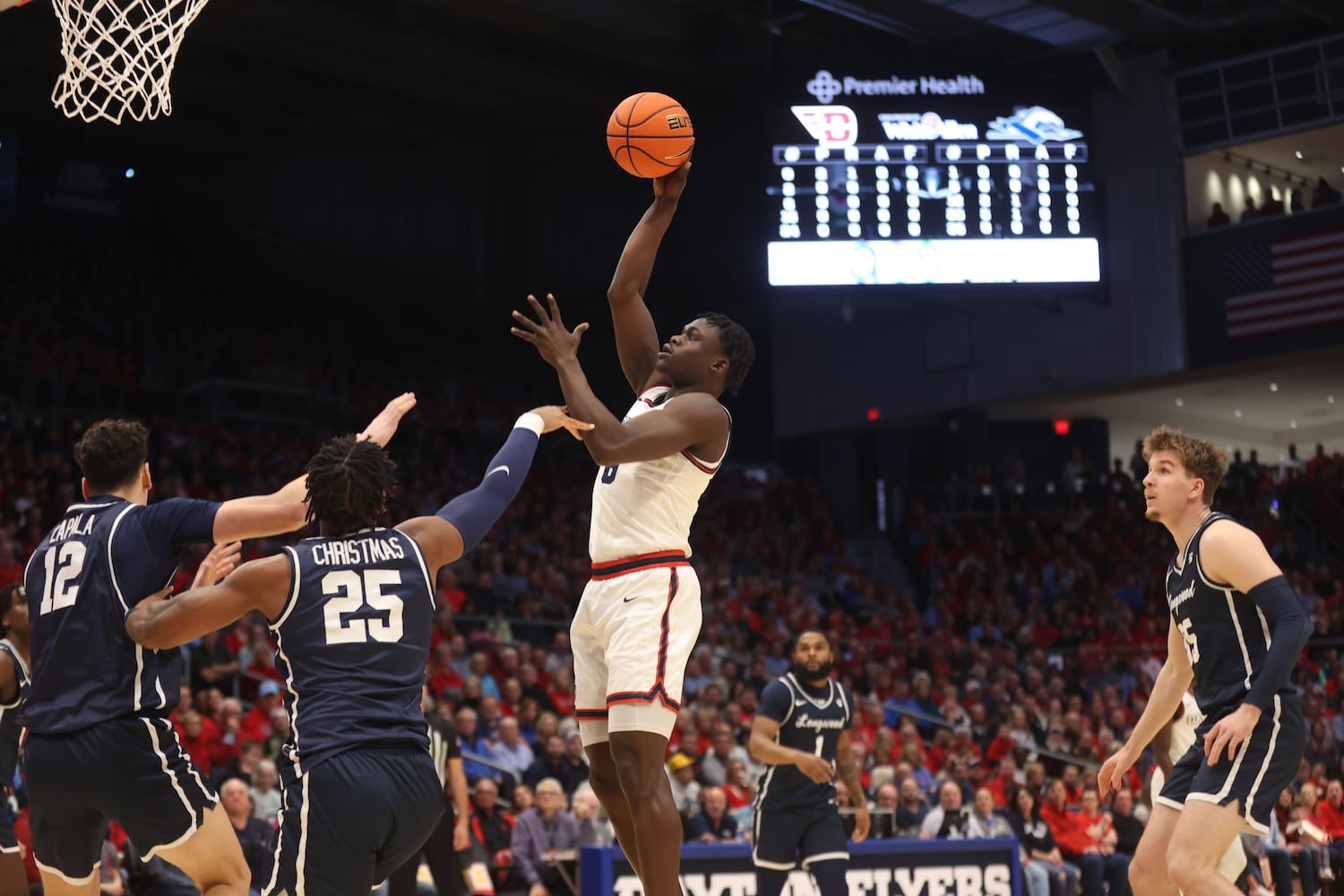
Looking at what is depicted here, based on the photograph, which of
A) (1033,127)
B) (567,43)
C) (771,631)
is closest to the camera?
(1033,127)

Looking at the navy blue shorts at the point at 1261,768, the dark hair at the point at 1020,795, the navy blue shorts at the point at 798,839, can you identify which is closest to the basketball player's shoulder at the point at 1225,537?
the navy blue shorts at the point at 1261,768

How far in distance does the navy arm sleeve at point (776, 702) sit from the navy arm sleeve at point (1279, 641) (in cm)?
386

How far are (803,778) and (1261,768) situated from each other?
357 cm

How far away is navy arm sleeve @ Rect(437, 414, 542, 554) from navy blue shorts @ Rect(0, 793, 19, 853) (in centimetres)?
291

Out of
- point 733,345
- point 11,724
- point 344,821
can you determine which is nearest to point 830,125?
point 733,345

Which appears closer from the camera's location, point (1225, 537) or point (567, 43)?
point (1225, 537)

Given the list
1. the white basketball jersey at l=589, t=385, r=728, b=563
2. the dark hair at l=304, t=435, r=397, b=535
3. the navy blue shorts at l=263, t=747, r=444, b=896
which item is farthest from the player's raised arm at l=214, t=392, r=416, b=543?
the navy blue shorts at l=263, t=747, r=444, b=896

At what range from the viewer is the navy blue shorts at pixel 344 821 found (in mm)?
4195

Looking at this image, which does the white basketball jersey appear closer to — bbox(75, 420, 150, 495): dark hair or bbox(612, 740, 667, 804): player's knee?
→ bbox(612, 740, 667, 804): player's knee

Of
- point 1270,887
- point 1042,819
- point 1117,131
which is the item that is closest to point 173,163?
point 1117,131

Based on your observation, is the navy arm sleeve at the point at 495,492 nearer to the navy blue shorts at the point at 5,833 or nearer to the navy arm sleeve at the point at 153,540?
the navy arm sleeve at the point at 153,540

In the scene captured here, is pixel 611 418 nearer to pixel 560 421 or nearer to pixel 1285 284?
pixel 560 421

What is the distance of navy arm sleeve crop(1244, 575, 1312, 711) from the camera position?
5.22 meters

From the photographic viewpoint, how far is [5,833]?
6.46 m
